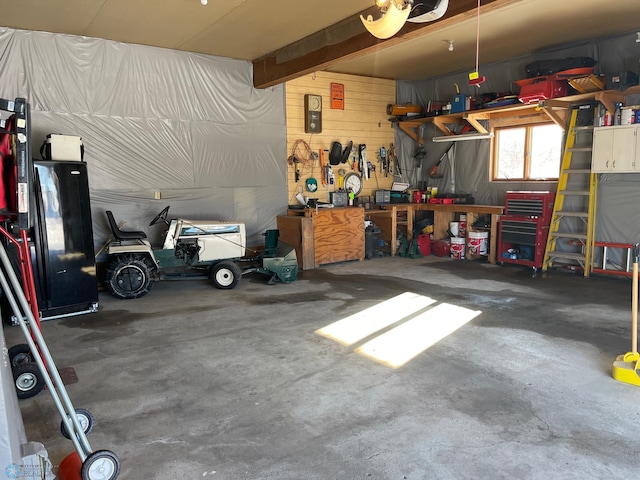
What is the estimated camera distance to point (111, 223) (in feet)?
17.3

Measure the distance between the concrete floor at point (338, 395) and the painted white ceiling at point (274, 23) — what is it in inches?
110

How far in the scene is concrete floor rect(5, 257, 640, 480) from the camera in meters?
2.16

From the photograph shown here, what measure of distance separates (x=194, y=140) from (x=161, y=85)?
0.81 m

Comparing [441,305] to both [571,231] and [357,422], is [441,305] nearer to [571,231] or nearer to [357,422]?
[357,422]

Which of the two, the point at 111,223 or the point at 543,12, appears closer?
the point at 543,12

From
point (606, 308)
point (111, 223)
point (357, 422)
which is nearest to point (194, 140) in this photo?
point (111, 223)

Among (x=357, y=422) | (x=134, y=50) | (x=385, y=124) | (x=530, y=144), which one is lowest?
(x=357, y=422)

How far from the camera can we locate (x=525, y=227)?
6324 mm

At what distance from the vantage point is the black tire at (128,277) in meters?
5.07

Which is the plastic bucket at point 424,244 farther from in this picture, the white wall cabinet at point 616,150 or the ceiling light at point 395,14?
the ceiling light at point 395,14

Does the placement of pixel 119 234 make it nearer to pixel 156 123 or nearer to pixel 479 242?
pixel 156 123

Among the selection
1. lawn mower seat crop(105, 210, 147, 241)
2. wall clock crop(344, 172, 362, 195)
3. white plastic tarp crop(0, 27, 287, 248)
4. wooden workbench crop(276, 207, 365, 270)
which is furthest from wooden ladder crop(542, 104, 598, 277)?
lawn mower seat crop(105, 210, 147, 241)

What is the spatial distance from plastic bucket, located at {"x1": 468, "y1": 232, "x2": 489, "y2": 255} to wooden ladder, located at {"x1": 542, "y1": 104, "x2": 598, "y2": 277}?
A: 1003 millimetres

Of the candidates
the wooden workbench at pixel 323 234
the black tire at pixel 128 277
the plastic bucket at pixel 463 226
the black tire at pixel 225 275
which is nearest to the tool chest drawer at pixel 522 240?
the plastic bucket at pixel 463 226
